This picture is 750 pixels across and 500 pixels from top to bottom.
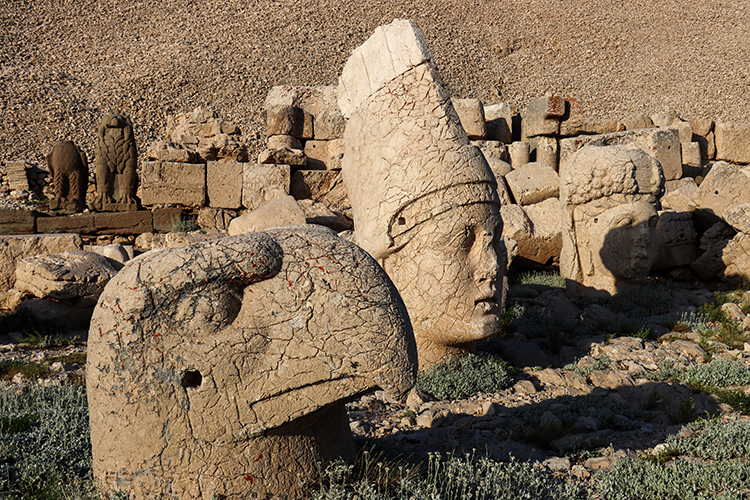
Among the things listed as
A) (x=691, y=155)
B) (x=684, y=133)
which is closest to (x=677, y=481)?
(x=691, y=155)

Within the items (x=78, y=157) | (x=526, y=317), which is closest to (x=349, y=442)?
(x=526, y=317)

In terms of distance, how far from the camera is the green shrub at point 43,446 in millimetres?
2293

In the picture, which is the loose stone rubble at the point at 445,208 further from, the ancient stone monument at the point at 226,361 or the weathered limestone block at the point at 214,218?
the ancient stone monument at the point at 226,361

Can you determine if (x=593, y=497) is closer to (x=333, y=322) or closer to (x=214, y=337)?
(x=333, y=322)

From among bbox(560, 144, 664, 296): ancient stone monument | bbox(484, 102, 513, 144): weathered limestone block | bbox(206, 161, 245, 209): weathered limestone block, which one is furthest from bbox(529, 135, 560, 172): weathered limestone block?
bbox(206, 161, 245, 209): weathered limestone block

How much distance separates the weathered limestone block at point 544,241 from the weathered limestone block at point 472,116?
391cm

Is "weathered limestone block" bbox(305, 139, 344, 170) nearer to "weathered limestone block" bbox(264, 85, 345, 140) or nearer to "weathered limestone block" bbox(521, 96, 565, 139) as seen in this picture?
"weathered limestone block" bbox(264, 85, 345, 140)

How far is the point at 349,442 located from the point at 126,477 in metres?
0.89

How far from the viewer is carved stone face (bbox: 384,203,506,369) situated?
4422 millimetres

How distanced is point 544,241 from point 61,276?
675 centimetres

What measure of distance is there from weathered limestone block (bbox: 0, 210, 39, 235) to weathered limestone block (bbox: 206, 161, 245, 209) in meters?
→ 3.22

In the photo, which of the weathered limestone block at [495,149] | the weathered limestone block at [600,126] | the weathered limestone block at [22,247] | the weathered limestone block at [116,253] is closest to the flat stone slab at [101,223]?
the weathered limestone block at [116,253]

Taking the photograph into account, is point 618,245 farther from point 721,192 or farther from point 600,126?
point 600,126

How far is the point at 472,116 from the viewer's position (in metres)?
12.7
